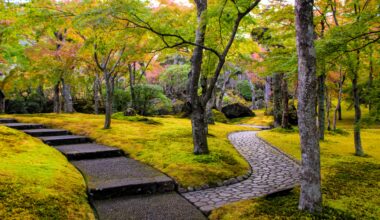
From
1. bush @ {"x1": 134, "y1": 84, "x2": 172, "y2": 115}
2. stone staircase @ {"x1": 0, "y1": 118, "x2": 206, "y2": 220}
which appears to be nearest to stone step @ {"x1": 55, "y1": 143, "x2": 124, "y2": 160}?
stone staircase @ {"x1": 0, "y1": 118, "x2": 206, "y2": 220}

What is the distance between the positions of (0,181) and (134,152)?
14.8 ft

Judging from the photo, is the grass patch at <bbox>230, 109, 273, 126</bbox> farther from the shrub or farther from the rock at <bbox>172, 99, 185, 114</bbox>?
the shrub

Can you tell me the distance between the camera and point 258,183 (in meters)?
6.79

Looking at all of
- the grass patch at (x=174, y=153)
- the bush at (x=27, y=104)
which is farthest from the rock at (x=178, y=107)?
the grass patch at (x=174, y=153)

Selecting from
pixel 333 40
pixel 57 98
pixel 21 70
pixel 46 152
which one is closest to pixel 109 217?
pixel 46 152

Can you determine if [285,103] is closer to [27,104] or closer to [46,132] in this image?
[46,132]

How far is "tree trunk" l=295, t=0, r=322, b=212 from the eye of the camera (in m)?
4.25

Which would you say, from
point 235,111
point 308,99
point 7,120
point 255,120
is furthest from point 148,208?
point 235,111

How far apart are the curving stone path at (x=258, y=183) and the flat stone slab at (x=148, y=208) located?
0.88 ft

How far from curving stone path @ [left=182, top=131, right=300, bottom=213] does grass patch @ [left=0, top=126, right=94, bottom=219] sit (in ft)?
7.36

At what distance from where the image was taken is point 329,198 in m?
5.35

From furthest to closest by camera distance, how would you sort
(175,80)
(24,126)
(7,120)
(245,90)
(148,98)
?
(245,90), (175,80), (148,98), (7,120), (24,126)

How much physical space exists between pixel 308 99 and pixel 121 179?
435 centimetres

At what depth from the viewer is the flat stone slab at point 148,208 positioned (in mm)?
4820
